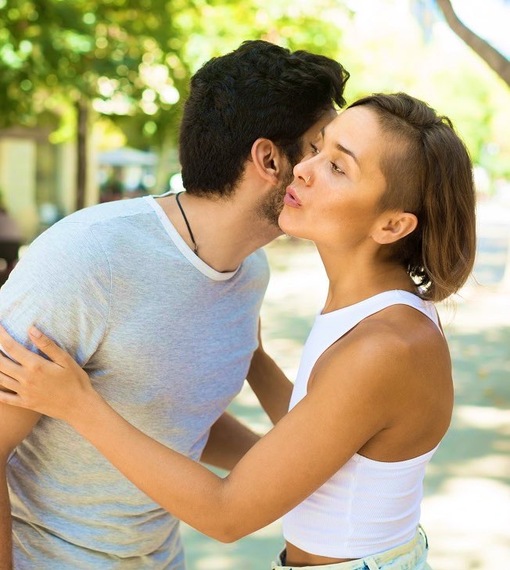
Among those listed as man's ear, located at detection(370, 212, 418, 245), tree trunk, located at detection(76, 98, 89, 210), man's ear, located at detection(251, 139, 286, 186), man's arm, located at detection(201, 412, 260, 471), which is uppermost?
man's ear, located at detection(370, 212, 418, 245)

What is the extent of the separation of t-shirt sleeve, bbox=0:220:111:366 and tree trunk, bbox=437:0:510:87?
4724 mm

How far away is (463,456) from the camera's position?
6.55m

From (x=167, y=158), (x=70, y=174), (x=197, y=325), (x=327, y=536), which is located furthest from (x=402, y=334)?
(x=70, y=174)

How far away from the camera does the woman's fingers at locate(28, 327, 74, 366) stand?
182 cm

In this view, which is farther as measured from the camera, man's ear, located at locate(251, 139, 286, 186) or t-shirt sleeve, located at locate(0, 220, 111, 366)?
man's ear, located at locate(251, 139, 286, 186)

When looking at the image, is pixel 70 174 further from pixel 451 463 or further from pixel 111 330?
pixel 111 330

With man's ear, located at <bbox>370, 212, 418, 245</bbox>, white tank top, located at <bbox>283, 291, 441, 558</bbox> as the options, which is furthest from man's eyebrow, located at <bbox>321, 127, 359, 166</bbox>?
white tank top, located at <bbox>283, 291, 441, 558</bbox>

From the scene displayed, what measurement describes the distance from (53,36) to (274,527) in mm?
7681

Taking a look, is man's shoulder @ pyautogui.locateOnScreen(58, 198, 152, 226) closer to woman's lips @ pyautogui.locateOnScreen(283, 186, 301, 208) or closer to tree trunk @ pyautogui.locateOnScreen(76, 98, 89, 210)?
woman's lips @ pyautogui.locateOnScreen(283, 186, 301, 208)

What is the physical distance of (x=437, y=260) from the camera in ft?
6.30

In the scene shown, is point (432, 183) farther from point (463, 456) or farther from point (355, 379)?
point (463, 456)

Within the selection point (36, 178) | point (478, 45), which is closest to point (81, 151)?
point (478, 45)

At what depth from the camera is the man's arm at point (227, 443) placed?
2.65m

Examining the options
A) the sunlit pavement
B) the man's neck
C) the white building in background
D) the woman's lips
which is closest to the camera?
the woman's lips
